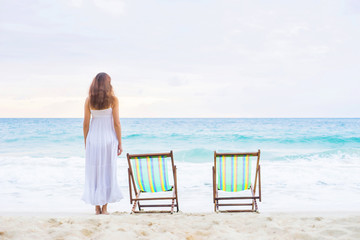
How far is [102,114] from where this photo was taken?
12.4ft

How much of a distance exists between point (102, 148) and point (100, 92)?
2.14 feet

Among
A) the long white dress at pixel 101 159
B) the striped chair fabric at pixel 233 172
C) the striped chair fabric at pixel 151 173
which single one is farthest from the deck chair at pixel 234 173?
the long white dress at pixel 101 159

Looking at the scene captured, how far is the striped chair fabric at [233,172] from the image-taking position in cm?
405

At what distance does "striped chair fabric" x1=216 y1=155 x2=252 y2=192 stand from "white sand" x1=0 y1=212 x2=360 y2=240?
663mm

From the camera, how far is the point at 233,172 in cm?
411

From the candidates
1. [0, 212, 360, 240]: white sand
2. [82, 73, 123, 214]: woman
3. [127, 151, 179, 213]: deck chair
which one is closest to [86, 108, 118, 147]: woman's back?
[82, 73, 123, 214]: woman

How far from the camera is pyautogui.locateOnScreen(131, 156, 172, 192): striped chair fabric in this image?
3.97 m

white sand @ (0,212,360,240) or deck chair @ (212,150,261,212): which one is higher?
deck chair @ (212,150,261,212)

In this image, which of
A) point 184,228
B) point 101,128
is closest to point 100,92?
point 101,128

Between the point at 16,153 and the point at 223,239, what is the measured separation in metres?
13.8

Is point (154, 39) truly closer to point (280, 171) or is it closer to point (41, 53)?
point (41, 53)

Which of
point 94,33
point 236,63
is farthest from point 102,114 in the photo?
point 236,63

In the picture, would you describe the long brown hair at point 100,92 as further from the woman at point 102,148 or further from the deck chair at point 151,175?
the deck chair at point 151,175

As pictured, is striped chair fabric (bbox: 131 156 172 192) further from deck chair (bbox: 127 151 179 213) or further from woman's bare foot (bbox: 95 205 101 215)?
woman's bare foot (bbox: 95 205 101 215)
